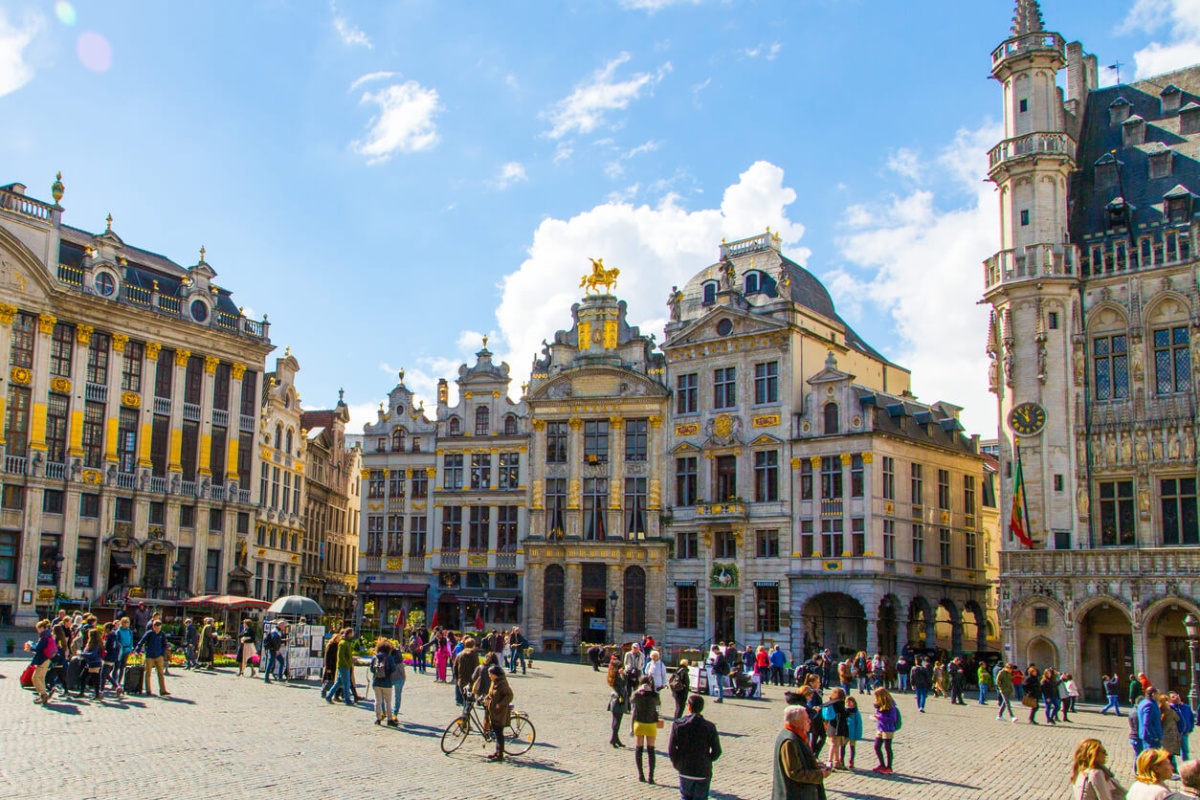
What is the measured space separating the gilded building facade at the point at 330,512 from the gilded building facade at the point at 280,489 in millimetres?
2324

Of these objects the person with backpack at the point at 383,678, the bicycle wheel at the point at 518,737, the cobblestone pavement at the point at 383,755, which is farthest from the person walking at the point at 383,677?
the bicycle wheel at the point at 518,737

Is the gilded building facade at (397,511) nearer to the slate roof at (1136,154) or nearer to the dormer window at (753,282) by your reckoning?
the dormer window at (753,282)

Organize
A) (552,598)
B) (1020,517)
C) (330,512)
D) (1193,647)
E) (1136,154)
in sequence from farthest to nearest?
(330,512) → (552,598) → (1136,154) → (1020,517) → (1193,647)

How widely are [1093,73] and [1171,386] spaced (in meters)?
17.9

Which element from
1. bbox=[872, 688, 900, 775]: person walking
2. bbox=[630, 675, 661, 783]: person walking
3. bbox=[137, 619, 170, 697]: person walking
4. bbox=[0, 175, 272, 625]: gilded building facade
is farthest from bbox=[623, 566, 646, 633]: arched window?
bbox=[630, 675, 661, 783]: person walking

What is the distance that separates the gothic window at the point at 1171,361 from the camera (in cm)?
4150

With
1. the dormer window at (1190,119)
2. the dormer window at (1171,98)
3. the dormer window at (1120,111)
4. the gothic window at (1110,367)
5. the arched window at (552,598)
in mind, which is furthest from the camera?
the arched window at (552,598)

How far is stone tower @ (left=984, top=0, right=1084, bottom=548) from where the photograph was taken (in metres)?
43.3

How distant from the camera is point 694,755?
13.9 meters

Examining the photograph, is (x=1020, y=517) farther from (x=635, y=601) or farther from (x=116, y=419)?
(x=116, y=419)

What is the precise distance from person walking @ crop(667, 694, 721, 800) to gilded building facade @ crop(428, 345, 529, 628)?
152 feet

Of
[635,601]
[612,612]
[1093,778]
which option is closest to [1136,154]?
[635,601]

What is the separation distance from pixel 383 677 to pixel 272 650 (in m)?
11.2

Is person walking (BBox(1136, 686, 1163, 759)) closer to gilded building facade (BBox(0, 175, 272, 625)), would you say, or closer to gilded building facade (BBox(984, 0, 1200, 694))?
gilded building facade (BBox(984, 0, 1200, 694))
